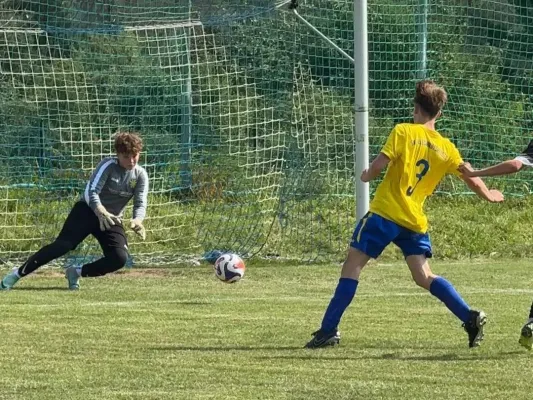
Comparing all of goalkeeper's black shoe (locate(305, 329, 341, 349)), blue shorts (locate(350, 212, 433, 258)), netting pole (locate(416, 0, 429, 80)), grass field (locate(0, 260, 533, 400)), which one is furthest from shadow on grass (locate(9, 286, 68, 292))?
netting pole (locate(416, 0, 429, 80))

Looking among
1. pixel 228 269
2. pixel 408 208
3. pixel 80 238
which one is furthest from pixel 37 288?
pixel 408 208

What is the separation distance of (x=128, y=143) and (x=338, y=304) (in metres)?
3.73

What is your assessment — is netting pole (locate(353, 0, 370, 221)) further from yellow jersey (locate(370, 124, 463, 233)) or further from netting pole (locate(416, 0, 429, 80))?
yellow jersey (locate(370, 124, 463, 233))

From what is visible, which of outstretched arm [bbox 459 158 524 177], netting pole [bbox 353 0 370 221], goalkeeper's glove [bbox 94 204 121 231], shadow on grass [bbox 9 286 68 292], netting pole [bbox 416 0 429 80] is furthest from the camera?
netting pole [bbox 416 0 429 80]

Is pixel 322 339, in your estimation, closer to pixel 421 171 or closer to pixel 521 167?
pixel 421 171

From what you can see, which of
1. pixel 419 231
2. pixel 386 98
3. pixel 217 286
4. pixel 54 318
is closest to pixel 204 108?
pixel 386 98

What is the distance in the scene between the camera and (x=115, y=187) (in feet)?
37.6

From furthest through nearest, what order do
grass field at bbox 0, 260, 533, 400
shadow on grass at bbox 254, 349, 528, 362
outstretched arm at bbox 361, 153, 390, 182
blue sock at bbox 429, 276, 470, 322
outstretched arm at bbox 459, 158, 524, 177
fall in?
blue sock at bbox 429, 276, 470, 322 → outstretched arm at bbox 361, 153, 390, 182 → outstretched arm at bbox 459, 158, 524, 177 → shadow on grass at bbox 254, 349, 528, 362 → grass field at bbox 0, 260, 533, 400

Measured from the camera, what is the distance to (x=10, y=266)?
13.7 meters

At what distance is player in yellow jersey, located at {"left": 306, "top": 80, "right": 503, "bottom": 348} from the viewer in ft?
26.2

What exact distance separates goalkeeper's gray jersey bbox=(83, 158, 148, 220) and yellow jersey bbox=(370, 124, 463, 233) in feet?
12.3

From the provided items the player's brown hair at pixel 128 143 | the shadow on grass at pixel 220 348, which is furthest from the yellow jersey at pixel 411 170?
the player's brown hair at pixel 128 143

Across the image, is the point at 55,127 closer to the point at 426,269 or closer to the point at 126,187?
the point at 126,187

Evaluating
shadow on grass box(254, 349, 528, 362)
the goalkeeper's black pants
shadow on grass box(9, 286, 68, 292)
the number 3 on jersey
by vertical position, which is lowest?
shadow on grass box(9, 286, 68, 292)
